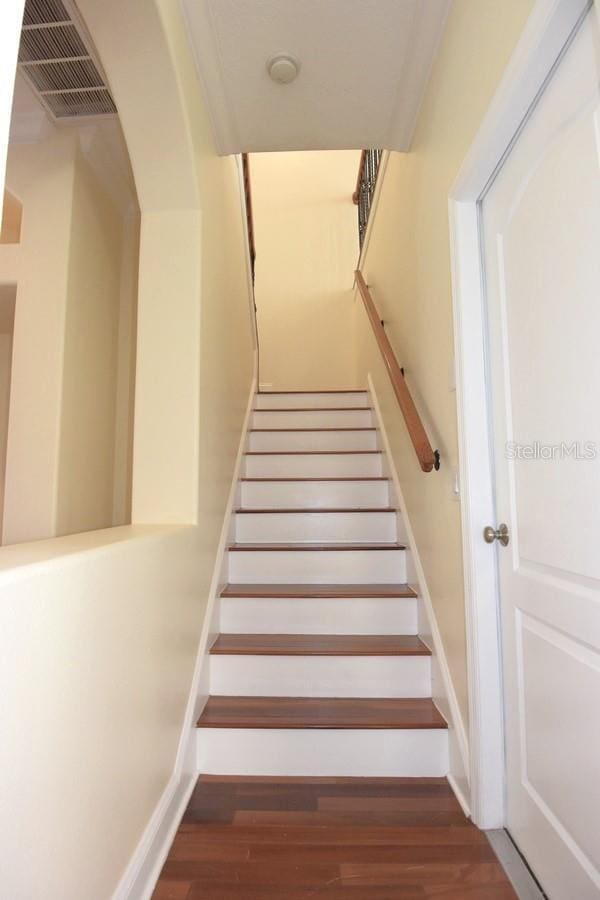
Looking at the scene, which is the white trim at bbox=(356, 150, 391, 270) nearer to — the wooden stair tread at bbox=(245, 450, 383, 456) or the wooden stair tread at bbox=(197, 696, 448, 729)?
the wooden stair tread at bbox=(245, 450, 383, 456)

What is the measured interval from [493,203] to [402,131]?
3.66 feet

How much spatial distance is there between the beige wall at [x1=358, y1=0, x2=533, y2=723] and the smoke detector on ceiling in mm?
557

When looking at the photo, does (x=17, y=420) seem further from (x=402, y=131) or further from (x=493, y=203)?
(x=402, y=131)

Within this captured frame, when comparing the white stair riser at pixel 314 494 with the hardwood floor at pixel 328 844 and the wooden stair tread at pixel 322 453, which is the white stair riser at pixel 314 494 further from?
the hardwood floor at pixel 328 844

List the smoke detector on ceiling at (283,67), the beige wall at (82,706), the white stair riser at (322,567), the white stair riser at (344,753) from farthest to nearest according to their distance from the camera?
the white stair riser at (322,567) → the smoke detector on ceiling at (283,67) → the white stair riser at (344,753) → the beige wall at (82,706)

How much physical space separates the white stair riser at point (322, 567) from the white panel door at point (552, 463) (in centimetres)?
102

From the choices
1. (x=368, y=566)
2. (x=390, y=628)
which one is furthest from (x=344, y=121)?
(x=390, y=628)

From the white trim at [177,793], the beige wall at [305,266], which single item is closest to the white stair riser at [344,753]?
the white trim at [177,793]

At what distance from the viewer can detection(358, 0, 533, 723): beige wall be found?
1497 millimetres

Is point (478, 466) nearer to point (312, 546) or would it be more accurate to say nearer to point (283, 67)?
point (312, 546)

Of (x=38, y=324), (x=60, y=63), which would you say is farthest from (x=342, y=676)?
(x=60, y=63)

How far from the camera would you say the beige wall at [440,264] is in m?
1.50

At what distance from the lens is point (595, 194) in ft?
3.42

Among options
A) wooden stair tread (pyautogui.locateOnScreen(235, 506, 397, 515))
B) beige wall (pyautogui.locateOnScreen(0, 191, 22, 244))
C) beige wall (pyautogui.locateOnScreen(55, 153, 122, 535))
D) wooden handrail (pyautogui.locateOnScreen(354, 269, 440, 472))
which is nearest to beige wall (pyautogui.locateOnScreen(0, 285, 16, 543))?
beige wall (pyautogui.locateOnScreen(0, 191, 22, 244))
